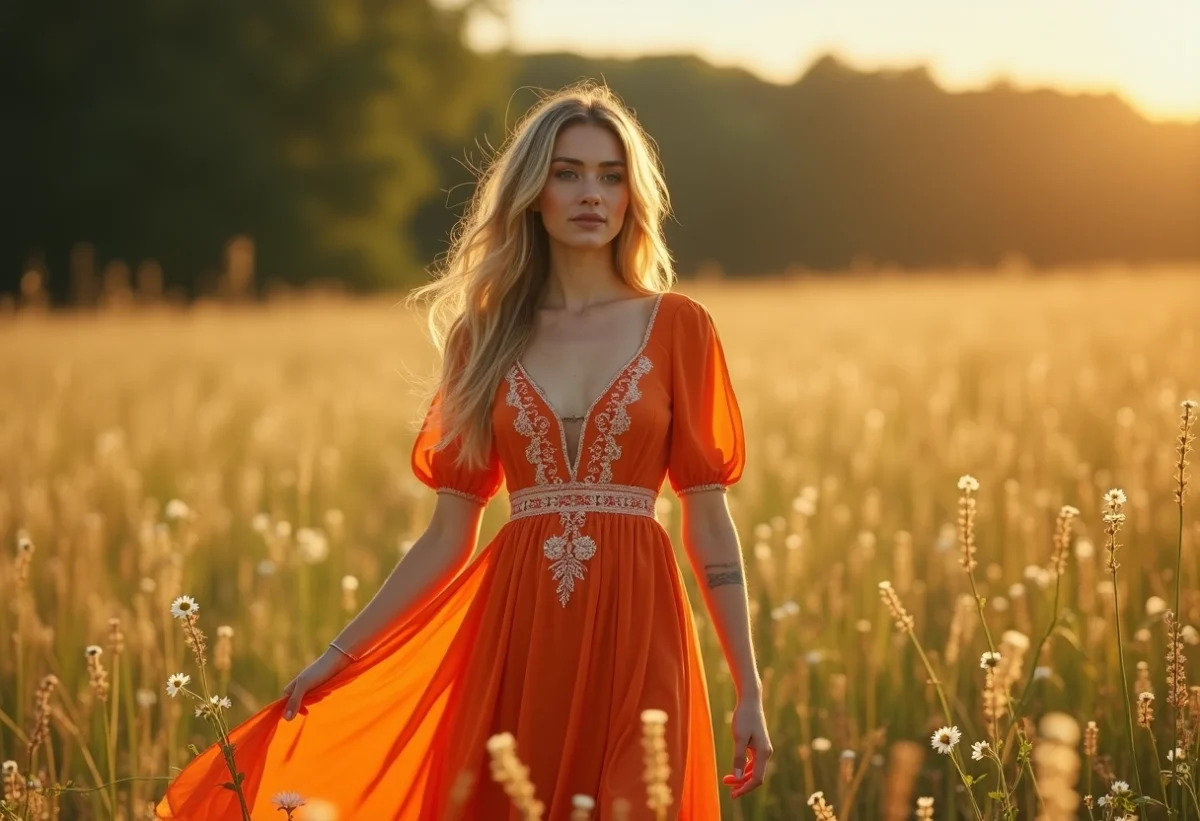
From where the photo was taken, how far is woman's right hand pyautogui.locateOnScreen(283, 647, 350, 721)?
286 centimetres

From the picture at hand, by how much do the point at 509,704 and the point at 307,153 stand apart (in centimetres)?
3031

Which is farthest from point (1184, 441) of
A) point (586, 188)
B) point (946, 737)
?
point (586, 188)

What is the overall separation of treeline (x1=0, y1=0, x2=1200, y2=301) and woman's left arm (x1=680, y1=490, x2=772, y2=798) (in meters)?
23.6

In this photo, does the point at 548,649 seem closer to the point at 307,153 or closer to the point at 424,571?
the point at 424,571

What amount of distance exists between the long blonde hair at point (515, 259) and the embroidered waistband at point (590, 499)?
21cm

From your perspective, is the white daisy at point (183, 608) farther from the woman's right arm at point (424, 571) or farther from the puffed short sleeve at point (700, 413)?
the puffed short sleeve at point (700, 413)

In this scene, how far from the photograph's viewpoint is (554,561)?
2750mm

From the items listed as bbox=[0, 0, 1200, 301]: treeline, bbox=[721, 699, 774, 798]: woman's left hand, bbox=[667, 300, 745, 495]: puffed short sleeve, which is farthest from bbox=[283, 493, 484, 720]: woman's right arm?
bbox=[0, 0, 1200, 301]: treeline

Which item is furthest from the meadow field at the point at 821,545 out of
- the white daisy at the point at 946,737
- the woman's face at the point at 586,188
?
the woman's face at the point at 586,188

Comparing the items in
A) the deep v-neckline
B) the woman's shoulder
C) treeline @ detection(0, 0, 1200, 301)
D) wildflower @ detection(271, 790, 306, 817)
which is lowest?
wildflower @ detection(271, 790, 306, 817)

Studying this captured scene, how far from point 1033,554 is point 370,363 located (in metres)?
7.35

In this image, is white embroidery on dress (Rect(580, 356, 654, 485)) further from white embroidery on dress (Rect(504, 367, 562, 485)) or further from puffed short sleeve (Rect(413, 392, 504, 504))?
puffed short sleeve (Rect(413, 392, 504, 504))

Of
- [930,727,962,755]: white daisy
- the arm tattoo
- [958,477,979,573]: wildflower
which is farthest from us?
the arm tattoo

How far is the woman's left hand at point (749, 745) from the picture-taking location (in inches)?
100
